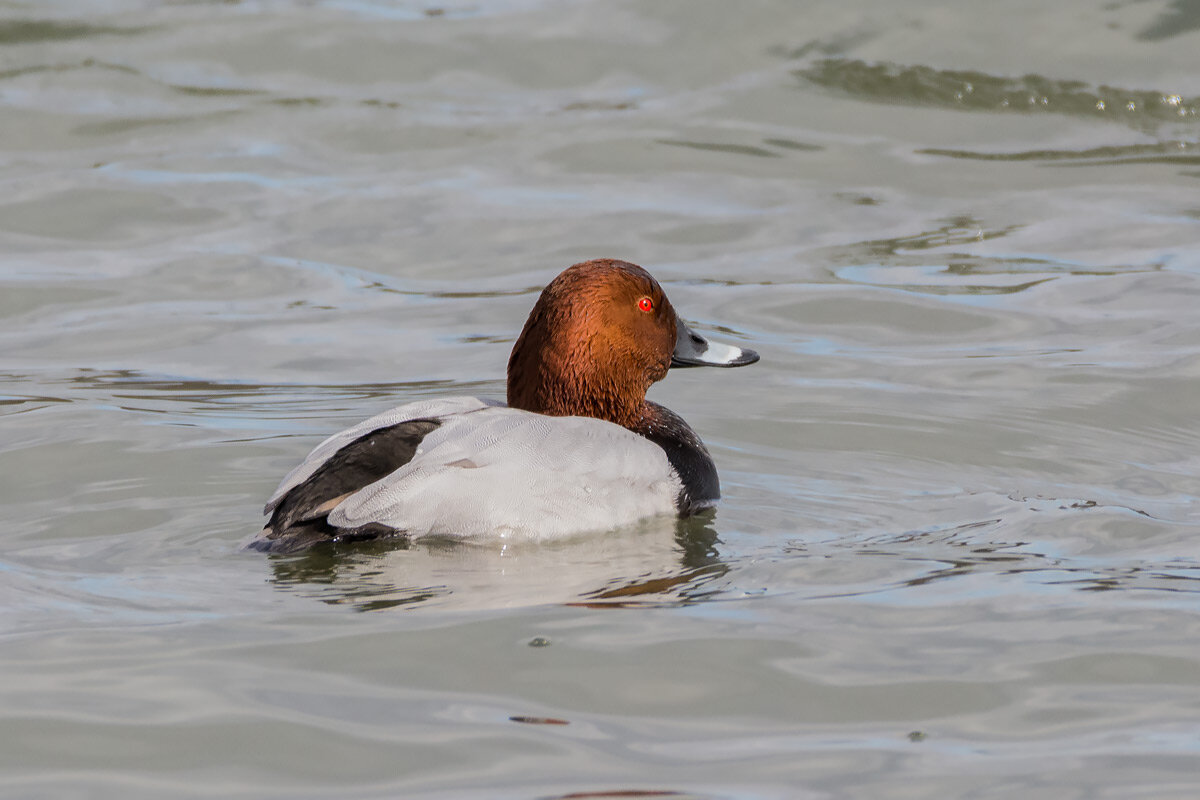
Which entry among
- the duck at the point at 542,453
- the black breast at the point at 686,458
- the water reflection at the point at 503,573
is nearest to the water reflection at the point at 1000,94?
the duck at the point at 542,453

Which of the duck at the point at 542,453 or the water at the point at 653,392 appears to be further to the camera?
the duck at the point at 542,453

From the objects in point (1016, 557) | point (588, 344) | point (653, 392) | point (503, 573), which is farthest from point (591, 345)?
point (653, 392)

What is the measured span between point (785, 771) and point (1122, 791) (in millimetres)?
636

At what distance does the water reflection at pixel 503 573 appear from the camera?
4281mm

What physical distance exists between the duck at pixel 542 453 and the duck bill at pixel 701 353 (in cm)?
8

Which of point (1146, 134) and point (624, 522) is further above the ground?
point (1146, 134)

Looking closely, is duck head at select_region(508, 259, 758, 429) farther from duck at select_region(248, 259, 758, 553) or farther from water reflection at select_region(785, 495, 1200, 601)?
water reflection at select_region(785, 495, 1200, 601)

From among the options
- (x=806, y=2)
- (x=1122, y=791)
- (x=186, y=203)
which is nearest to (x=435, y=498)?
(x=1122, y=791)

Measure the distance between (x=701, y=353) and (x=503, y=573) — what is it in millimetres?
1679

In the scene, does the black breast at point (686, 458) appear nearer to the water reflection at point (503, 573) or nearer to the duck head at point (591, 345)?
the duck head at point (591, 345)

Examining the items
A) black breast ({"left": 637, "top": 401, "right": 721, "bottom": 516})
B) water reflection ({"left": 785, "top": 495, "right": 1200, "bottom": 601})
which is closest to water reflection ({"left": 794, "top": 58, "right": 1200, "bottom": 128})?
A: black breast ({"left": 637, "top": 401, "right": 721, "bottom": 516})

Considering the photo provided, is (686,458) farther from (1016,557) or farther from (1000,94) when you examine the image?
(1000,94)

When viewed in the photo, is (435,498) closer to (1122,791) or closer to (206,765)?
(206,765)

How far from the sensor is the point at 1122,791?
323 centimetres
